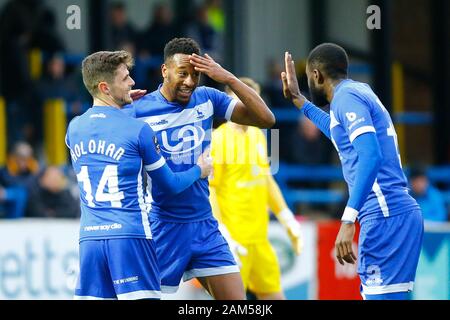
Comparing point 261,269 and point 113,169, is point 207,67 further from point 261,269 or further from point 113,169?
point 261,269

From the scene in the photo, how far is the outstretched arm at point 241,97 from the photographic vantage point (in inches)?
320

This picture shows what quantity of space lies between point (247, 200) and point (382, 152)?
2.88 metres

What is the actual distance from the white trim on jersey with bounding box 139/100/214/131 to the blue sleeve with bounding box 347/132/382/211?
131 centimetres

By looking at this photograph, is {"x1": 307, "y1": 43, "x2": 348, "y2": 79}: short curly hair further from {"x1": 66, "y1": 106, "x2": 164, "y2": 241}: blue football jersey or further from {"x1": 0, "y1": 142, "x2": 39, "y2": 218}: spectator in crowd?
{"x1": 0, "y1": 142, "x2": 39, "y2": 218}: spectator in crowd

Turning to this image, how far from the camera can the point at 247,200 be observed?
10.6 meters

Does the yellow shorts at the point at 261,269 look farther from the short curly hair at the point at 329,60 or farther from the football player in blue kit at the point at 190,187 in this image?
the short curly hair at the point at 329,60

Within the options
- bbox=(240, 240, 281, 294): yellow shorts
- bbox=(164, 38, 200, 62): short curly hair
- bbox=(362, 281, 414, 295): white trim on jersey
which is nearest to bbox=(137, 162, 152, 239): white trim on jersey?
bbox=(164, 38, 200, 62): short curly hair

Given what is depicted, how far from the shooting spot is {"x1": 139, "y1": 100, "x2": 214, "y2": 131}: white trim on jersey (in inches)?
329

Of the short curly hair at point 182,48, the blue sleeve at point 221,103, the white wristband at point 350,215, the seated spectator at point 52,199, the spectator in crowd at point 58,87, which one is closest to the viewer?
the white wristband at point 350,215

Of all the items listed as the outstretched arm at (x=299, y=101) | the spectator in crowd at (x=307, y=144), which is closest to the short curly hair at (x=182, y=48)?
the outstretched arm at (x=299, y=101)

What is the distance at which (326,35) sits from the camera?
62.2 ft

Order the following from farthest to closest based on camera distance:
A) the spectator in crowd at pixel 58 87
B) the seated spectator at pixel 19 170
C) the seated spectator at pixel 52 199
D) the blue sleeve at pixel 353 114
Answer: the spectator in crowd at pixel 58 87 → the seated spectator at pixel 19 170 → the seated spectator at pixel 52 199 → the blue sleeve at pixel 353 114

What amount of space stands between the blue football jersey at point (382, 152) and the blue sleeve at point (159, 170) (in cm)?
97

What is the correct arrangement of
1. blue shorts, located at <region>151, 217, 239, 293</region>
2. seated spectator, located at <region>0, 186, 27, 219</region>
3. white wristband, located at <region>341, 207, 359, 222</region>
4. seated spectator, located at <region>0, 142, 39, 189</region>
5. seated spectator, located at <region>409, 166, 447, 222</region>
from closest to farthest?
white wristband, located at <region>341, 207, 359, 222</region> < blue shorts, located at <region>151, 217, 239, 293</region> < seated spectator, located at <region>409, 166, 447, 222</region> < seated spectator, located at <region>0, 186, 27, 219</region> < seated spectator, located at <region>0, 142, 39, 189</region>
